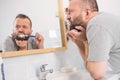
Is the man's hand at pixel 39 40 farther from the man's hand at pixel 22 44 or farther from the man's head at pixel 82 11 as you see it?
the man's head at pixel 82 11

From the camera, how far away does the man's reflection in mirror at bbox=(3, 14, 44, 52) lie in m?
1.10

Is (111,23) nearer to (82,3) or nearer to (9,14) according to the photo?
(82,3)

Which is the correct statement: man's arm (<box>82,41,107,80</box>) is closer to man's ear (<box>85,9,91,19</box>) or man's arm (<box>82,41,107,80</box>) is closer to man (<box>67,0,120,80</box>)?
man (<box>67,0,120,80</box>)

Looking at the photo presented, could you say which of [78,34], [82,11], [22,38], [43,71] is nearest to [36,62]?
[43,71]

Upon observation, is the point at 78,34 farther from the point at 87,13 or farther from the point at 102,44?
the point at 102,44

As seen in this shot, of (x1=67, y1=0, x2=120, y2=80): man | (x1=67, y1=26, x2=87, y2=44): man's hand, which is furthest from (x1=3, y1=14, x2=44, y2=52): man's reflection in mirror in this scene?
(x1=67, y1=0, x2=120, y2=80): man

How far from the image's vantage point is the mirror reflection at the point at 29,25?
109cm

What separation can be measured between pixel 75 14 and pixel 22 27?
36 cm

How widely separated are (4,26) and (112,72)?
744mm

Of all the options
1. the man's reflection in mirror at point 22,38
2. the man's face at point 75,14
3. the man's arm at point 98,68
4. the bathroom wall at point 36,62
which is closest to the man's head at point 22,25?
the man's reflection in mirror at point 22,38

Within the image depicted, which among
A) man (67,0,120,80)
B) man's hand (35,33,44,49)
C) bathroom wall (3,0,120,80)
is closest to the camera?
man (67,0,120,80)

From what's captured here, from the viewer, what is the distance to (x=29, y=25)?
1.20 m

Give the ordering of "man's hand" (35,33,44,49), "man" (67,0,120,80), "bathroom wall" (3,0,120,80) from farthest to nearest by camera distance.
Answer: "man's hand" (35,33,44,49), "bathroom wall" (3,0,120,80), "man" (67,0,120,80)

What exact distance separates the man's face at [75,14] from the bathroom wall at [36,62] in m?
0.18
